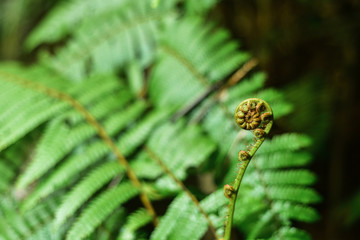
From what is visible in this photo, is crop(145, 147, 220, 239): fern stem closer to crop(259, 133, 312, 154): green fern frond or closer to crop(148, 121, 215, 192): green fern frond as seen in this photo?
crop(148, 121, 215, 192): green fern frond

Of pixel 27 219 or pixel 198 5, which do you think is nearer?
pixel 27 219

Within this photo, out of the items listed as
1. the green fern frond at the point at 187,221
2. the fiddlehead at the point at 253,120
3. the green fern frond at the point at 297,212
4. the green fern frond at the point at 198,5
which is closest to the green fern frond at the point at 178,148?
the green fern frond at the point at 187,221

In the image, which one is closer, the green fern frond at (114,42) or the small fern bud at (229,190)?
the small fern bud at (229,190)

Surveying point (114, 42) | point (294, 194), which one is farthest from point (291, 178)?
point (114, 42)

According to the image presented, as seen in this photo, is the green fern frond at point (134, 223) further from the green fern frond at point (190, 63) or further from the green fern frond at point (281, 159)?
the green fern frond at point (190, 63)

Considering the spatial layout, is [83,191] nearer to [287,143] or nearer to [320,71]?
[287,143]

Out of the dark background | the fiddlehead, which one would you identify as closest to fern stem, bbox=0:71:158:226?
the fiddlehead
